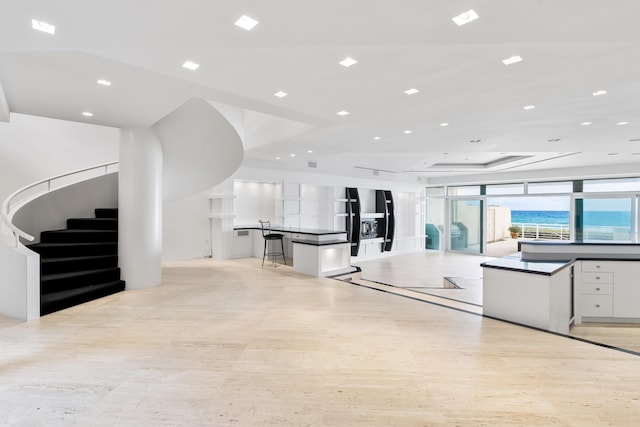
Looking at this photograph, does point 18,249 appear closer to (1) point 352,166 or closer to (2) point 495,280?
(2) point 495,280

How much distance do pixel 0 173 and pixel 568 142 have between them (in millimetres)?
10211

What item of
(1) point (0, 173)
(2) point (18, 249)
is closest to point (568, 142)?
(2) point (18, 249)

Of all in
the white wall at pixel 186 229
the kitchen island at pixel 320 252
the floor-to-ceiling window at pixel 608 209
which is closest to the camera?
the kitchen island at pixel 320 252

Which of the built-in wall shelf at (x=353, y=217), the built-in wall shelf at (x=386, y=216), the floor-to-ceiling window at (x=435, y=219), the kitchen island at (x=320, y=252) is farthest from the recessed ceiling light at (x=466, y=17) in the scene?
the floor-to-ceiling window at (x=435, y=219)

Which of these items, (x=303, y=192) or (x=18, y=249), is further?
(x=303, y=192)

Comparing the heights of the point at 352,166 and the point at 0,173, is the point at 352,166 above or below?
above

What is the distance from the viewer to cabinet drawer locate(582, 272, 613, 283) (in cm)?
453

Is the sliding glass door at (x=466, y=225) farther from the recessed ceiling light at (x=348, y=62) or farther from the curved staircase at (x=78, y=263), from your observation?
the curved staircase at (x=78, y=263)

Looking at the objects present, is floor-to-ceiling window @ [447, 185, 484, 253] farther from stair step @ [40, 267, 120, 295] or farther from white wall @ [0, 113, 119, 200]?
stair step @ [40, 267, 120, 295]

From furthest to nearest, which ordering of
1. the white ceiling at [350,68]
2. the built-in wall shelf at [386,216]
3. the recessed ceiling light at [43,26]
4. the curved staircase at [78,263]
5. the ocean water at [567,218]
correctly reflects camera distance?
1. the built-in wall shelf at [386,216]
2. the ocean water at [567,218]
3. the curved staircase at [78,263]
4. the recessed ceiling light at [43,26]
5. the white ceiling at [350,68]

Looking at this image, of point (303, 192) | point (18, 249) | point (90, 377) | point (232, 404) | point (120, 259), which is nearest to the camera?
point (232, 404)

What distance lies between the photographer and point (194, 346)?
9.93ft

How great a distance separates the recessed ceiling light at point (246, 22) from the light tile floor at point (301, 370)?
2488 millimetres

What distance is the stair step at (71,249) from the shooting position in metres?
4.98
